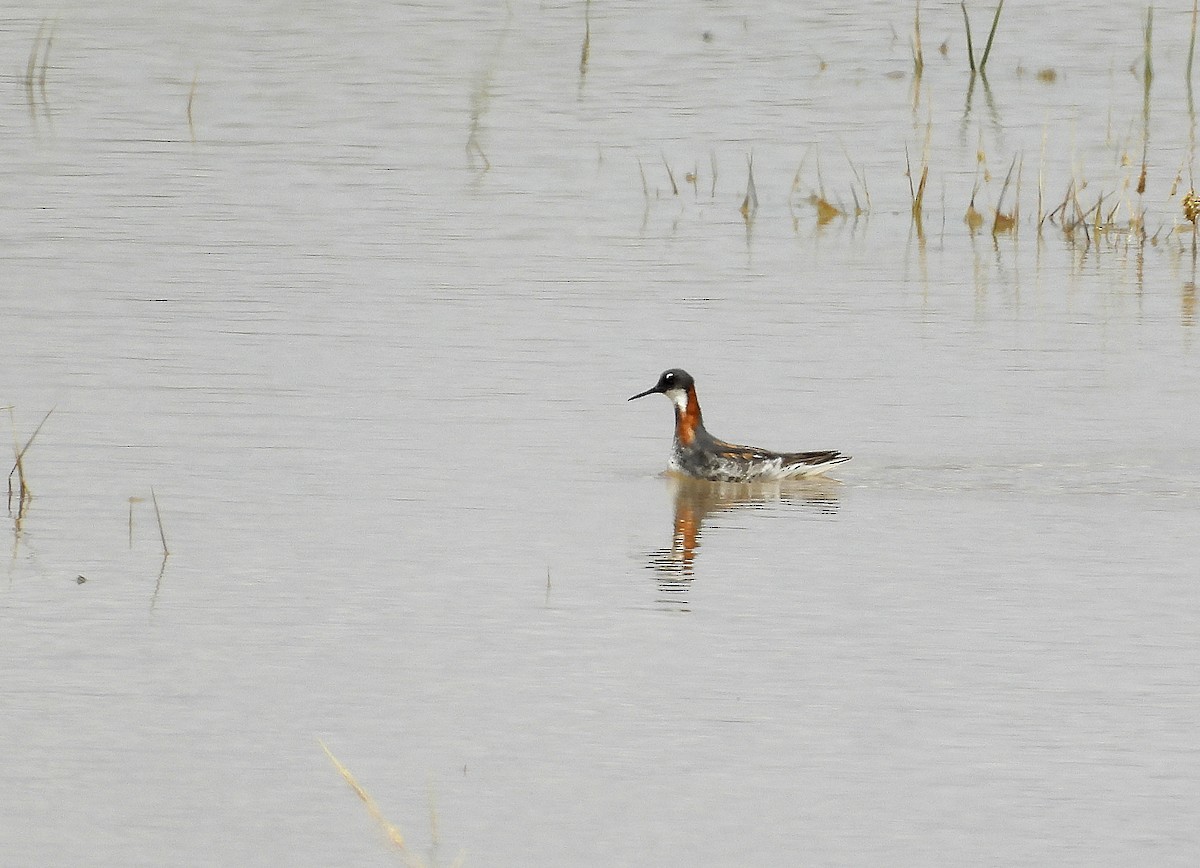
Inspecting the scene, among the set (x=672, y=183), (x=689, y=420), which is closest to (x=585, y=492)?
(x=689, y=420)

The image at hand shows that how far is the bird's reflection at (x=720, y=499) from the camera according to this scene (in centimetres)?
1038

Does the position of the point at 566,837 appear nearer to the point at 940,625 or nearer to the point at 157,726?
the point at 157,726

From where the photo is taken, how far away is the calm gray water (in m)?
6.96

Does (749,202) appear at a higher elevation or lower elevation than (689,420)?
higher

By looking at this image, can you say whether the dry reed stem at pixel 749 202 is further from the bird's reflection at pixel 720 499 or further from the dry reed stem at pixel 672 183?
the bird's reflection at pixel 720 499

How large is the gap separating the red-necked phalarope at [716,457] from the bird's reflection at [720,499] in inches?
2.0

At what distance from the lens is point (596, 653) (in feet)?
27.1

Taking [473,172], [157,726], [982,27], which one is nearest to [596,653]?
[157,726]

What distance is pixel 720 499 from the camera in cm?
1137

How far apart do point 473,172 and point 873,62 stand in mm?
8380

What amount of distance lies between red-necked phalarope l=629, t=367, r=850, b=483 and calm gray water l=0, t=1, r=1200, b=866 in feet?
0.36

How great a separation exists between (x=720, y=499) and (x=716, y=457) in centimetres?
32

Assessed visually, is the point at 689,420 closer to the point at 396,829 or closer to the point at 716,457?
the point at 716,457

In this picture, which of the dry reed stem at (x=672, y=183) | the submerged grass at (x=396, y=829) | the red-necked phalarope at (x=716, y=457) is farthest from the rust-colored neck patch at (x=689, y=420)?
the dry reed stem at (x=672, y=183)
